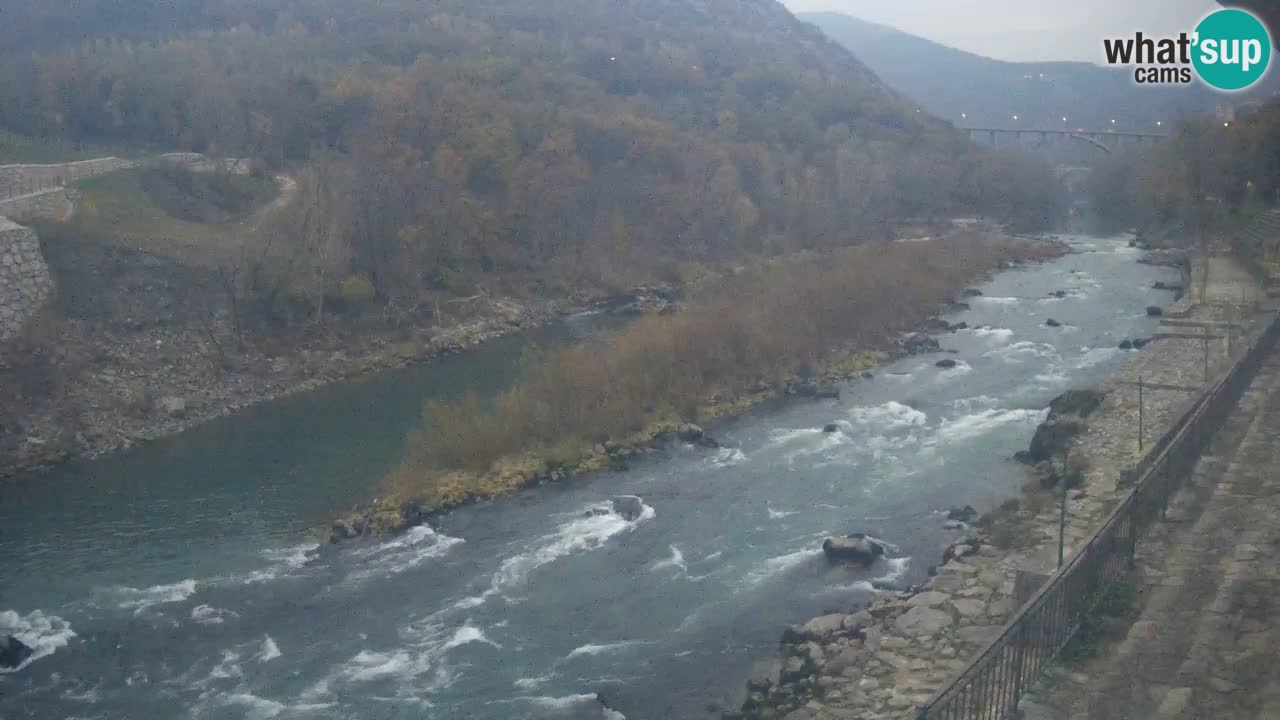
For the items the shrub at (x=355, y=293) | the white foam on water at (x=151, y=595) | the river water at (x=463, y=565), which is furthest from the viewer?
the shrub at (x=355, y=293)

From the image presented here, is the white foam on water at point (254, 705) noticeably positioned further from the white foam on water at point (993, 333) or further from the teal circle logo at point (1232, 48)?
the white foam on water at point (993, 333)

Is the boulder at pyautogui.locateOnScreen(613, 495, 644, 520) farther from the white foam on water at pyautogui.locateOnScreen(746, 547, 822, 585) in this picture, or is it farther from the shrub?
the shrub

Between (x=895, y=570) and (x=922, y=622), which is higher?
(x=922, y=622)

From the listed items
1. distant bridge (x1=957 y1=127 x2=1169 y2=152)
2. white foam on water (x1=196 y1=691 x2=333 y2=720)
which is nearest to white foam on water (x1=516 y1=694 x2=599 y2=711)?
white foam on water (x1=196 y1=691 x2=333 y2=720)

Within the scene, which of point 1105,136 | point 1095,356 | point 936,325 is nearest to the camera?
point 1095,356

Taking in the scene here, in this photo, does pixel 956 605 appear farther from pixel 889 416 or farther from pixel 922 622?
pixel 889 416

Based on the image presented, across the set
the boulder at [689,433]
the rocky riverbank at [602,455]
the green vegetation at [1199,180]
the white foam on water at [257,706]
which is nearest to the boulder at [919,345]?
the rocky riverbank at [602,455]

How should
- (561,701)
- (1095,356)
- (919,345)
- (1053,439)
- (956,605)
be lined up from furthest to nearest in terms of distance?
(919,345), (1095,356), (1053,439), (956,605), (561,701)

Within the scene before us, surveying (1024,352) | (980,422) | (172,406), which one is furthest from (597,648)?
(1024,352)
